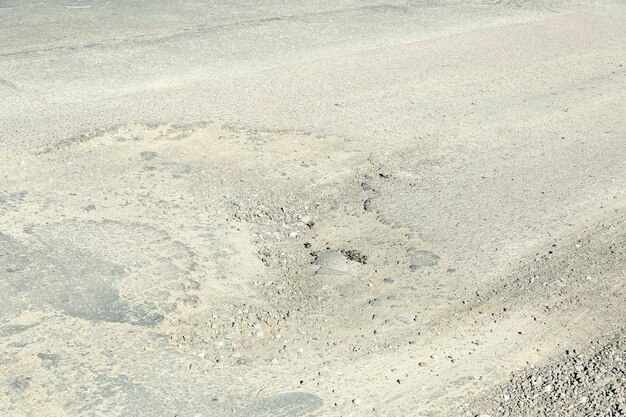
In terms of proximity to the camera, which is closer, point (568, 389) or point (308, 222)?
point (568, 389)

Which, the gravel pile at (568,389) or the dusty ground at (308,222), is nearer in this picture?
the gravel pile at (568,389)

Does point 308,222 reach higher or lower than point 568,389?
higher

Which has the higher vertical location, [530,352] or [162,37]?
[162,37]

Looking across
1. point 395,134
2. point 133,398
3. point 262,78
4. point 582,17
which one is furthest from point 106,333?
point 582,17

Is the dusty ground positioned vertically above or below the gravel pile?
above

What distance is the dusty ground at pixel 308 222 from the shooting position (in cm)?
471

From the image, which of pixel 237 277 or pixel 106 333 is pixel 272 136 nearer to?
pixel 237 277

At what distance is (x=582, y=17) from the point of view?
470 inches

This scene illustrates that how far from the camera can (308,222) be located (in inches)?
259

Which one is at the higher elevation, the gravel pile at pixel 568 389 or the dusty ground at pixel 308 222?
the dusty ground at pixel 308 222

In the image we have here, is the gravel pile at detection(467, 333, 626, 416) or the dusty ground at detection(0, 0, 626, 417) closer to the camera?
the gravel pile at detection(467, 333, 626, 416)

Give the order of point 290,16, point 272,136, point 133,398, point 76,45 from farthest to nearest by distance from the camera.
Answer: point 290,16
point 76,45
point 272,136
point 133,398

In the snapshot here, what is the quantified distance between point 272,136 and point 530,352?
11.5 ft

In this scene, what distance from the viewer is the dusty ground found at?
4715 millimetres
